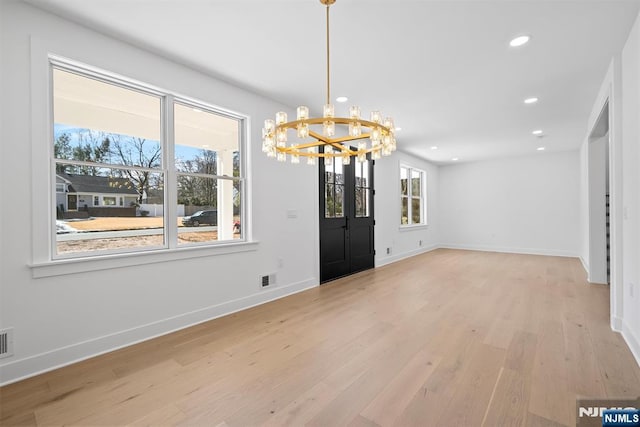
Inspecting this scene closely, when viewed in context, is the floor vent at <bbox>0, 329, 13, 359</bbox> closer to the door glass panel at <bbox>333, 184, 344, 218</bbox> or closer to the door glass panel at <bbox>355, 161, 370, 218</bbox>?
the door glass panel at <bbox>333, 184, 344, 218</bbox>

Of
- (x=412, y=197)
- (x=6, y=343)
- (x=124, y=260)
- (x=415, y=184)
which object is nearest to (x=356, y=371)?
(x=124, y=260)

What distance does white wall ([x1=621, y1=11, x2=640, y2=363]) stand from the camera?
2314 mm

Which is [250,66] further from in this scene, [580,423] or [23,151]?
[580,423]

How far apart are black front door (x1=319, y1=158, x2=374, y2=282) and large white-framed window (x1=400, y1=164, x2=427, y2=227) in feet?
5.98

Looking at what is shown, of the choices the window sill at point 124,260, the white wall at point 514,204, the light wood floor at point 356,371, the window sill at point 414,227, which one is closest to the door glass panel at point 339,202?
the light wood floor at point 356,371

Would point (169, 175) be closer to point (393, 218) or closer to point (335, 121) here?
point (335, 121)

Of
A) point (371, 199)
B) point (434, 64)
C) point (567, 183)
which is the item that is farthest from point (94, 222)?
point (567, 183)

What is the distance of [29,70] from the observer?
7.25ft

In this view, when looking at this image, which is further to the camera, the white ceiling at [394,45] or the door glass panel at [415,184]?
the door glass panel at [415,184]

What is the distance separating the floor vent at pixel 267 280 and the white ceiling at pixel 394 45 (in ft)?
6.92

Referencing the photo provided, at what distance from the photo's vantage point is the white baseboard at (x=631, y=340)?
2.33 m

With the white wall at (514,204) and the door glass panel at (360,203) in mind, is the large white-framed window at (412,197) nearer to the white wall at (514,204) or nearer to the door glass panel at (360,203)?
the white wall at (514,204)

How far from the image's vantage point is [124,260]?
2.69 m

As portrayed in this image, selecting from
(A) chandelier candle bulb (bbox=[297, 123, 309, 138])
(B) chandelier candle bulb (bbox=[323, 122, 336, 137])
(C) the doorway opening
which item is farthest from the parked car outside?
(C) the doorway opening
